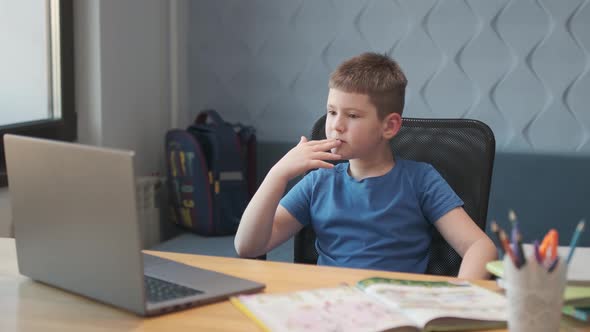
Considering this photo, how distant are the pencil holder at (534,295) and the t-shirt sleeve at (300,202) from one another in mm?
893

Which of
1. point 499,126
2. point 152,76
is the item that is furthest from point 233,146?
point 499,126

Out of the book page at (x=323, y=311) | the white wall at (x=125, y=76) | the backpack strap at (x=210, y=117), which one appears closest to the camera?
the book page at (x=323, y=311)

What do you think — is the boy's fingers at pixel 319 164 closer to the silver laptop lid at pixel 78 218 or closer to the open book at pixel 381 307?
the open book at pixel 381 307

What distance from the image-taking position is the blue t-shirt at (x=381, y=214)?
1.80 m

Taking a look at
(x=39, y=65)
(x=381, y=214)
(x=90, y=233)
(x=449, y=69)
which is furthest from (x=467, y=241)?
(x=39, y=65)

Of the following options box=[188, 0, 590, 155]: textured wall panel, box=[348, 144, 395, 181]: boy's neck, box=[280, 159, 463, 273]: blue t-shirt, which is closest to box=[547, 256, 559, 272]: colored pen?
box=[280, 159, 463, 273]: blue t-shirt

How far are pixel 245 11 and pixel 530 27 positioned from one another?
46.9 inches

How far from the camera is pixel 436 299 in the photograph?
1.20 meters

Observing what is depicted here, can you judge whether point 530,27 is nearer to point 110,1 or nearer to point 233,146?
point 233,146

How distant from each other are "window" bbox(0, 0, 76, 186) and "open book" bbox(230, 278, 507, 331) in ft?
6.21

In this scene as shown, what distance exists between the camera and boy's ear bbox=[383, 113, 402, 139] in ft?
6.18

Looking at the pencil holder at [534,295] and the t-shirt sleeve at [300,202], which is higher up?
the pencil holder at [534,295]

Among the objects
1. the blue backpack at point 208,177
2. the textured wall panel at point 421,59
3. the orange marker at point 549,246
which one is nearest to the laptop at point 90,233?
the orange marker at point 549,246

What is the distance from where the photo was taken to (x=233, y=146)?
3182 millimetres
